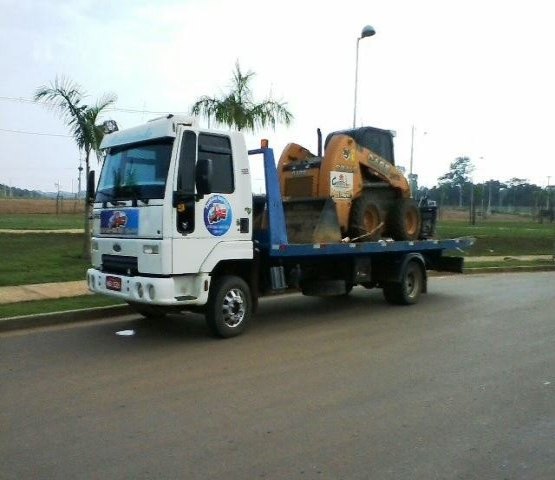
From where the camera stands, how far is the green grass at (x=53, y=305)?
877 cm

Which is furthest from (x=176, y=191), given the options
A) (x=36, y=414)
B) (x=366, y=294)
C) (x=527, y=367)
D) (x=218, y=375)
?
(x=366, y=294)

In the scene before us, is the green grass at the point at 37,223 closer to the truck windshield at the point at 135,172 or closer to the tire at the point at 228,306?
the truck windshield at the point at 135,172

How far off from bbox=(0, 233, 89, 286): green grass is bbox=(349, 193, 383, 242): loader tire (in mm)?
5776

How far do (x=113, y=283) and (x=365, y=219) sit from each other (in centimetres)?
468

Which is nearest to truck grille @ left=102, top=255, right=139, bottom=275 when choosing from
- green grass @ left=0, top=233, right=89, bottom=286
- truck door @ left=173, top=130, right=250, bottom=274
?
truck door @ left=173, top=130, right=250, bottom=274

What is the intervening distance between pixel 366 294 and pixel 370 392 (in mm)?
7180

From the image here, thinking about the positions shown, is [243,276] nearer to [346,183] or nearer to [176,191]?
[176,191]

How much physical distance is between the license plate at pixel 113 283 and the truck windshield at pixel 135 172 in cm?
105

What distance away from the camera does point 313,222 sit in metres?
9.69

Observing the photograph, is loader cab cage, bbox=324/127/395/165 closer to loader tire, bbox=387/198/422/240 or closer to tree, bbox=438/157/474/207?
loader tire, bbox=387/198/422/240

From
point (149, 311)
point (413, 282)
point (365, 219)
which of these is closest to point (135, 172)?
point (149, 311)

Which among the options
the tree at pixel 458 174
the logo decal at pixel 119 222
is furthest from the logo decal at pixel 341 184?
the tree at pixel 458 174

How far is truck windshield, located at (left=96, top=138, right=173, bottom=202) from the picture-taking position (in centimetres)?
735

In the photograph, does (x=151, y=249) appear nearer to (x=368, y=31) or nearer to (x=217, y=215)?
(x=217, y=215)
